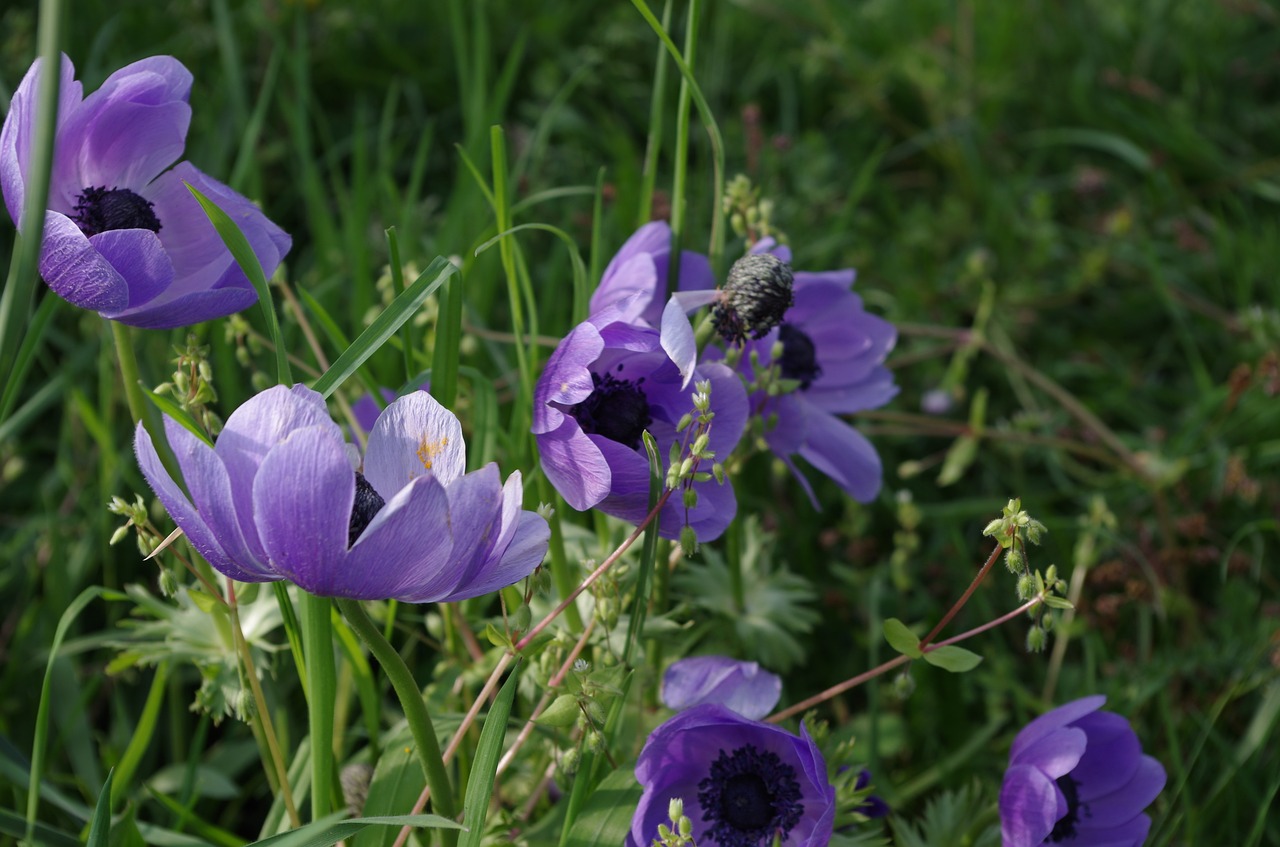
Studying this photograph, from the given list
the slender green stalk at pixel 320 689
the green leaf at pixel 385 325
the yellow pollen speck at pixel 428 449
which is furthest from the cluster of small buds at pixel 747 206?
the slender green stalk at pixel 320 689

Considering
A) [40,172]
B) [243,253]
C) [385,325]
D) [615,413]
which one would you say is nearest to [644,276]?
[615,413]

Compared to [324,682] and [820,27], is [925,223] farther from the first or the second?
[324,682]

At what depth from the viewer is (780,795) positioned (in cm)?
115

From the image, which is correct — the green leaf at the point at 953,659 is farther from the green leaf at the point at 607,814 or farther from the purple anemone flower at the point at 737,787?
the green leaf at the point at 607,814

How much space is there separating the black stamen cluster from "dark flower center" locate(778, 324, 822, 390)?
314 mm

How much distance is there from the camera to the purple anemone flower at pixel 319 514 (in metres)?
0.80

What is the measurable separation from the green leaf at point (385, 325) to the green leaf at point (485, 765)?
28 cm

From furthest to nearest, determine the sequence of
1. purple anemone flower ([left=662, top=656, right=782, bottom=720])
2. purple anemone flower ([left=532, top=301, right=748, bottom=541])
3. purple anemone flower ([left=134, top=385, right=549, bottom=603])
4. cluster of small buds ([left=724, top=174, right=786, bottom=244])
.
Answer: cluster of small buds ([left=724, top=174, right=786, bottom=244])
purple anemone flower ([left=662, top=656, right=782, bottom=720])
purple anemone flower ([left=532, top=301, right=748, bottom=541])
purple anemone flower ([left=134, top=385, right=549, bottom=603])

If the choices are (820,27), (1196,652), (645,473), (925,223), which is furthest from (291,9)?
(1196,652)

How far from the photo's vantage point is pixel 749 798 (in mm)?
1150

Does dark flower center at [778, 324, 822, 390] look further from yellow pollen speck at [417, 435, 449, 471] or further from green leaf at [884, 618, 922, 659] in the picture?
yellow pollen speck at [417, 435, 449, 471]

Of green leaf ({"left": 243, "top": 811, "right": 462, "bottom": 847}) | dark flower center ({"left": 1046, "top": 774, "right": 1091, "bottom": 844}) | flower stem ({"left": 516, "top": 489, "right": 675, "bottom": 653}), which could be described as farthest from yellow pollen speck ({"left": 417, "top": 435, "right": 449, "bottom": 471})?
dark flower center ({"left": 1046, "top": 774, "right": 1091, "bottom": 844})

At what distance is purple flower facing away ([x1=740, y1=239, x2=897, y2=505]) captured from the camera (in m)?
1.39

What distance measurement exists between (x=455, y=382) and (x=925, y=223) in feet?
5.19
